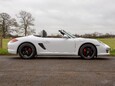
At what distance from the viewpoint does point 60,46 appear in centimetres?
1124

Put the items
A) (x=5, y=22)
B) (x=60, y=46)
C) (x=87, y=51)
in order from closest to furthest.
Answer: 1. (x=87, y=51)
2. (x=60, y=46)
3. (x=5, y=22)

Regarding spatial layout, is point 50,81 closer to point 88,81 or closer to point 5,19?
point 88,81

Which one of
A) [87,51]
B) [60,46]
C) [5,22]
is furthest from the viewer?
[5,22]

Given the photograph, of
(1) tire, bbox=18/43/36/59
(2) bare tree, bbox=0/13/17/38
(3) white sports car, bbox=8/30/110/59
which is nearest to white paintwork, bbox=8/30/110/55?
(3) white sports car, bbox=8/30/110/59

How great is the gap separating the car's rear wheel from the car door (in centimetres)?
37

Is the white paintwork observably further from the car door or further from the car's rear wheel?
the car's rear wheel

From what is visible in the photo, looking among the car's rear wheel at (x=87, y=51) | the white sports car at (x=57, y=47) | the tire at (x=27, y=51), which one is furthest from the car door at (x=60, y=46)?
the tire at (x=27, y=51)

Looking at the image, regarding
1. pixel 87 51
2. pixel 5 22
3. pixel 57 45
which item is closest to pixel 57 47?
pixel 57 45

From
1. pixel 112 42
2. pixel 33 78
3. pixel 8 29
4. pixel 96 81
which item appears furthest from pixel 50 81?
pixel 8 29

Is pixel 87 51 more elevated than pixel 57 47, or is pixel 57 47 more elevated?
pixel 57 47

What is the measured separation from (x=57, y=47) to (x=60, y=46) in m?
0.13

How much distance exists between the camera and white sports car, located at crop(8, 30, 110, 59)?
1111 cm

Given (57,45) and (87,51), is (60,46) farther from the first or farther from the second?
(87,51)

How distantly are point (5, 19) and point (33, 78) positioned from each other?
57.1 meters
